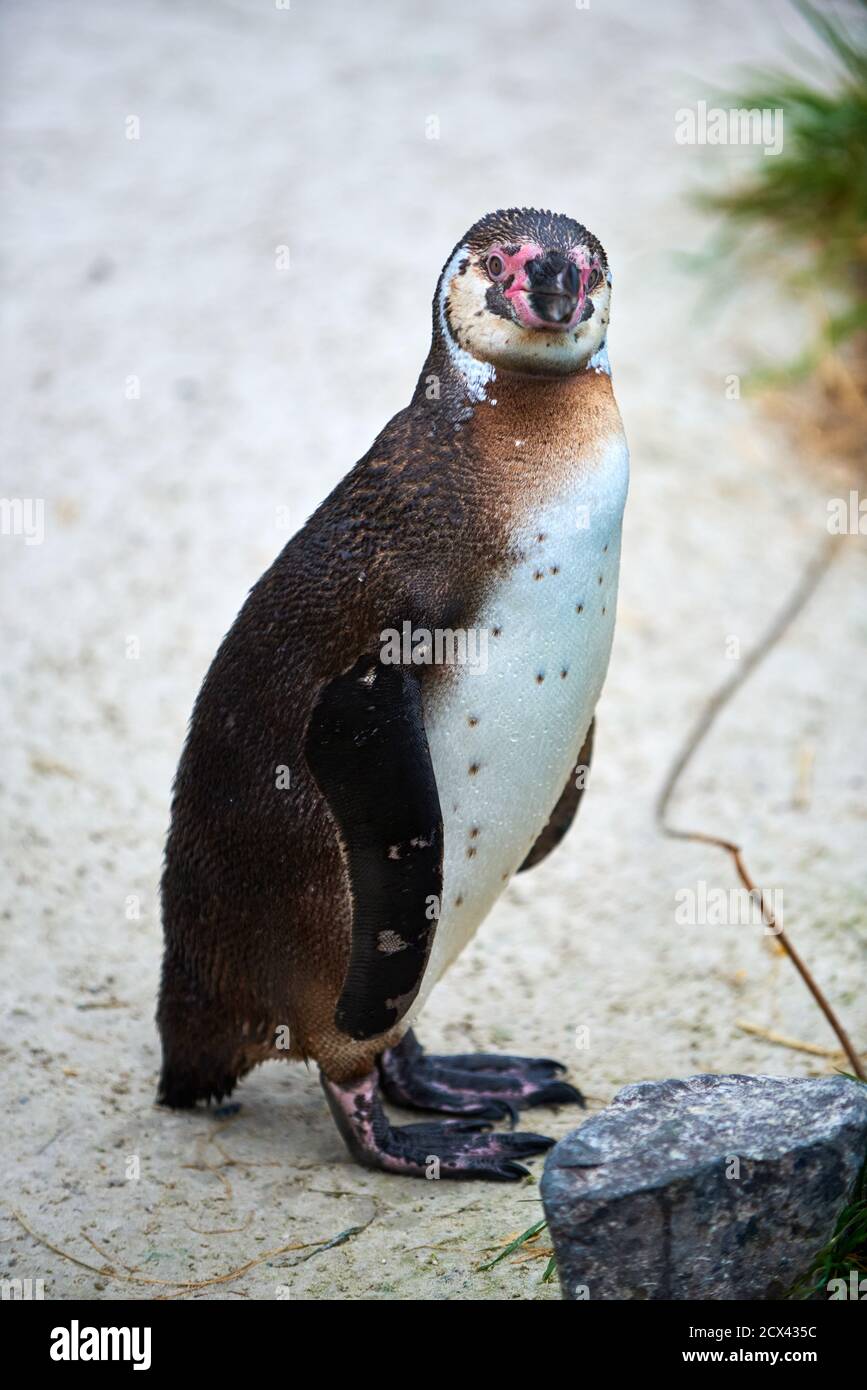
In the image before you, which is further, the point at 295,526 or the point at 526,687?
the point at 295,526

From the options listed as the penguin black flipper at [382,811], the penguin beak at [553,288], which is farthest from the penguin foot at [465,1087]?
the penguin beak at [553,288]

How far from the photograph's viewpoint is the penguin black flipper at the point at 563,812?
296cm

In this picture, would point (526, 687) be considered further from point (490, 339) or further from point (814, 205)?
point (814, 205)

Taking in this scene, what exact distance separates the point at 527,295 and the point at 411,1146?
4.69ft

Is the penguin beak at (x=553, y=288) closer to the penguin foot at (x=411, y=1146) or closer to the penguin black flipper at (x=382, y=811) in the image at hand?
the penguin black flipper at (x=382, y=811)

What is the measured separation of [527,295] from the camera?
7.65ft

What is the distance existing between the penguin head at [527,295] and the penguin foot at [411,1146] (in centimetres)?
122

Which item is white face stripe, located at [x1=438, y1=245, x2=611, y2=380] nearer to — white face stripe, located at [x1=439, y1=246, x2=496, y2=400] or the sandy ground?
white face stripe, located at [x1=439, y1=246, x2=496, y2=400]

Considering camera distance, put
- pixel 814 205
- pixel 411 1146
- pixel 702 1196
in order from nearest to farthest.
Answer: pixel 702 1196 < pixel 411 1146 < pixel 814 205

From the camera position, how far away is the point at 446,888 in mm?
2623

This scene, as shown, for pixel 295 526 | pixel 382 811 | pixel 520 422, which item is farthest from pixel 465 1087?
pixel 295 526
